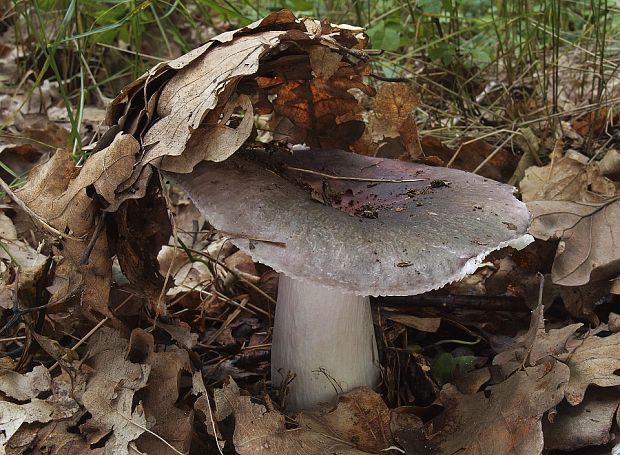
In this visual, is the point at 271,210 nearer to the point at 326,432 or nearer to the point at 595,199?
the point at 326,432

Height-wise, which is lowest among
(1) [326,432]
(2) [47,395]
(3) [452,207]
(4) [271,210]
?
(1) [326,432]

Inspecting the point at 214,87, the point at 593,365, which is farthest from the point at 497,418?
the point at 214,87

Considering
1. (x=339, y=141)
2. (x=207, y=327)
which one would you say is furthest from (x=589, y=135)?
(x=207, y=327)

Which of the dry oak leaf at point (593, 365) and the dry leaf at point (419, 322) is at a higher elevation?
the dry oak leaf at point (593, 365)

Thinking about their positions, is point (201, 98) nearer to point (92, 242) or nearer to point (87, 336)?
point (92, 242)

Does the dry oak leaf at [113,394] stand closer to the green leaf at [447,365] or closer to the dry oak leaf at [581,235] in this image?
the green leaf at [447,365]

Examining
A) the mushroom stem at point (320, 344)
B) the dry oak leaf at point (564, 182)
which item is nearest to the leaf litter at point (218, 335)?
the mushroom stem at point (320, 344)
